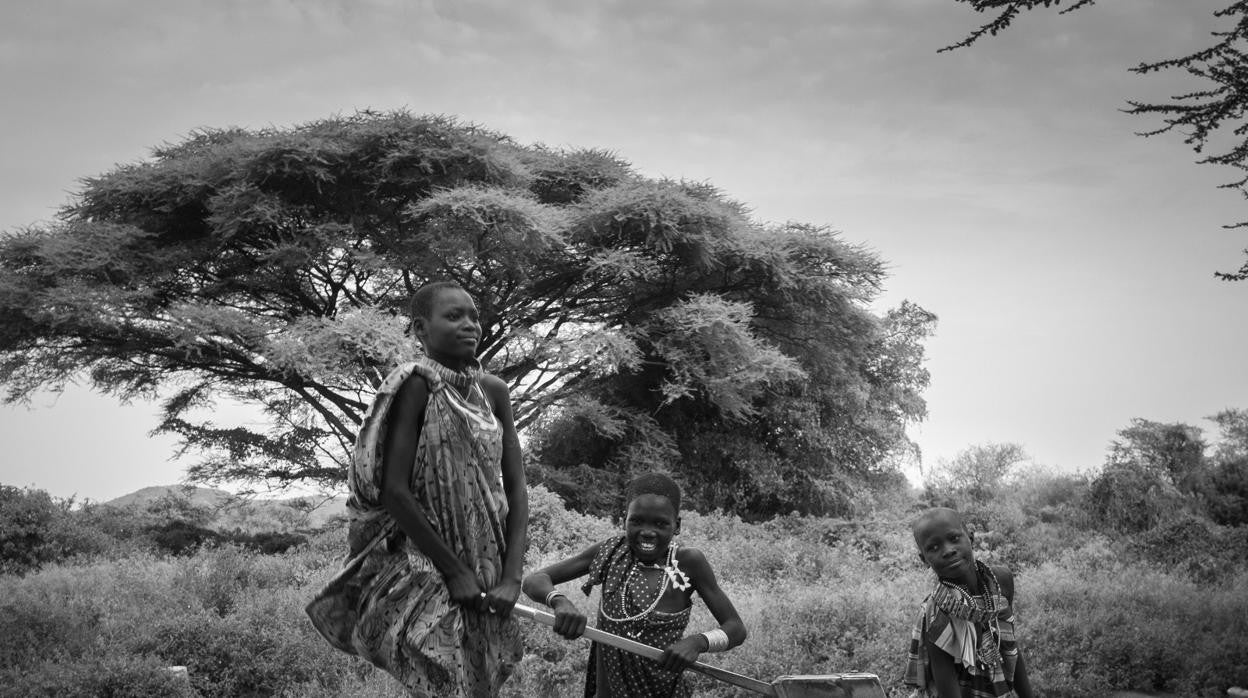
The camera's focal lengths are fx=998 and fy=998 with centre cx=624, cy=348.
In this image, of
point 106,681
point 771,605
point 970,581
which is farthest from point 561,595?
point 771,605

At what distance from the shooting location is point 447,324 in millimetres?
3266

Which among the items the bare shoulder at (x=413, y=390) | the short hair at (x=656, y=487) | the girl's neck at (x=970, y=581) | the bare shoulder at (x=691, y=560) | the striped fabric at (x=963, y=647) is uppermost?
the bare shoulder at (x=413, y=390)

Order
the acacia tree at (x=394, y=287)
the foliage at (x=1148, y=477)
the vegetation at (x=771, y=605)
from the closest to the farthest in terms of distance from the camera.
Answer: the vegetation at (x=771, y=605), the foliage at (x=1148, y=477), the acacia tree at (x=394, y=287)

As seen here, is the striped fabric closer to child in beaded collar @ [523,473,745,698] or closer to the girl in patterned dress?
child in beaded collar @ [523,473,745,698]

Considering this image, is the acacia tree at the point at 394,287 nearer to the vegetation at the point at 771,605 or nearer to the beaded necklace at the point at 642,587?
the vegetation at the point at 771,605

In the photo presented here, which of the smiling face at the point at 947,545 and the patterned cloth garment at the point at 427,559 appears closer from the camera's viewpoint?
the patterned cloth garment at the point at 427,559

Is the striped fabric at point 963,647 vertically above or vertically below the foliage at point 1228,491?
below

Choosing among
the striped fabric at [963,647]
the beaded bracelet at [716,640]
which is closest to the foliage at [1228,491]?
the striped fabric at [963,647]

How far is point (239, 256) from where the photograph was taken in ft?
72.0

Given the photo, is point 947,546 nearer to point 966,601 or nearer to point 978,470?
point 966,601

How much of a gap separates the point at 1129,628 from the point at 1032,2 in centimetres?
502

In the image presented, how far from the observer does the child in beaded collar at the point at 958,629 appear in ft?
11.5

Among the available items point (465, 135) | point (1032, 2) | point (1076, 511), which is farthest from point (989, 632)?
point (465, 135)

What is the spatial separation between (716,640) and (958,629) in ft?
2.90
